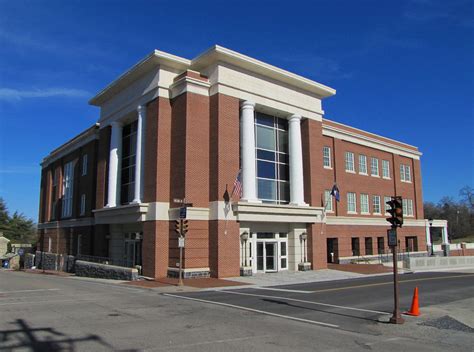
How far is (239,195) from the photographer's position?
92.3ft

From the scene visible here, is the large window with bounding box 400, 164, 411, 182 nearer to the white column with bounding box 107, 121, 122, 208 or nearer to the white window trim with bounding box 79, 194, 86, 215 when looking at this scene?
the white column with bounding box 107, 121, 122, 208

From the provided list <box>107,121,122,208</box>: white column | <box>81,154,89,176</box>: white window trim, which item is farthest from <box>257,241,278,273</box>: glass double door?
<box>81,154,89,176</box>: white window trim

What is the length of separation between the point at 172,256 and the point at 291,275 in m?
7.85

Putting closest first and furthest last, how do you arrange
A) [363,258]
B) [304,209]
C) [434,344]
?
[434,344] < [304,209] < [363,258]

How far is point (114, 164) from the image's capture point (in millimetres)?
34938

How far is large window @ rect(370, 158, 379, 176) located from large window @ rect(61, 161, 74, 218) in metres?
32.1

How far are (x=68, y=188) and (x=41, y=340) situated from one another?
42.2 m

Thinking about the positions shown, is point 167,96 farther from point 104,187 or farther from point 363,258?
point 363,258

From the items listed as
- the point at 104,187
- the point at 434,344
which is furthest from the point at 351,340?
the point at 104,187

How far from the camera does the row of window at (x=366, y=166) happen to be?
136ft

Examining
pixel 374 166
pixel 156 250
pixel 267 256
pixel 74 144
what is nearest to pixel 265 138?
pixel 267 256

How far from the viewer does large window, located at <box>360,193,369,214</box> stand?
44.4 meters

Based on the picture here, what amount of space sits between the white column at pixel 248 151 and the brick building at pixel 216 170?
0.07 metres

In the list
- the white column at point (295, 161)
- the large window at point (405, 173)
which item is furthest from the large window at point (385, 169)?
the white column at point (295, 161)
